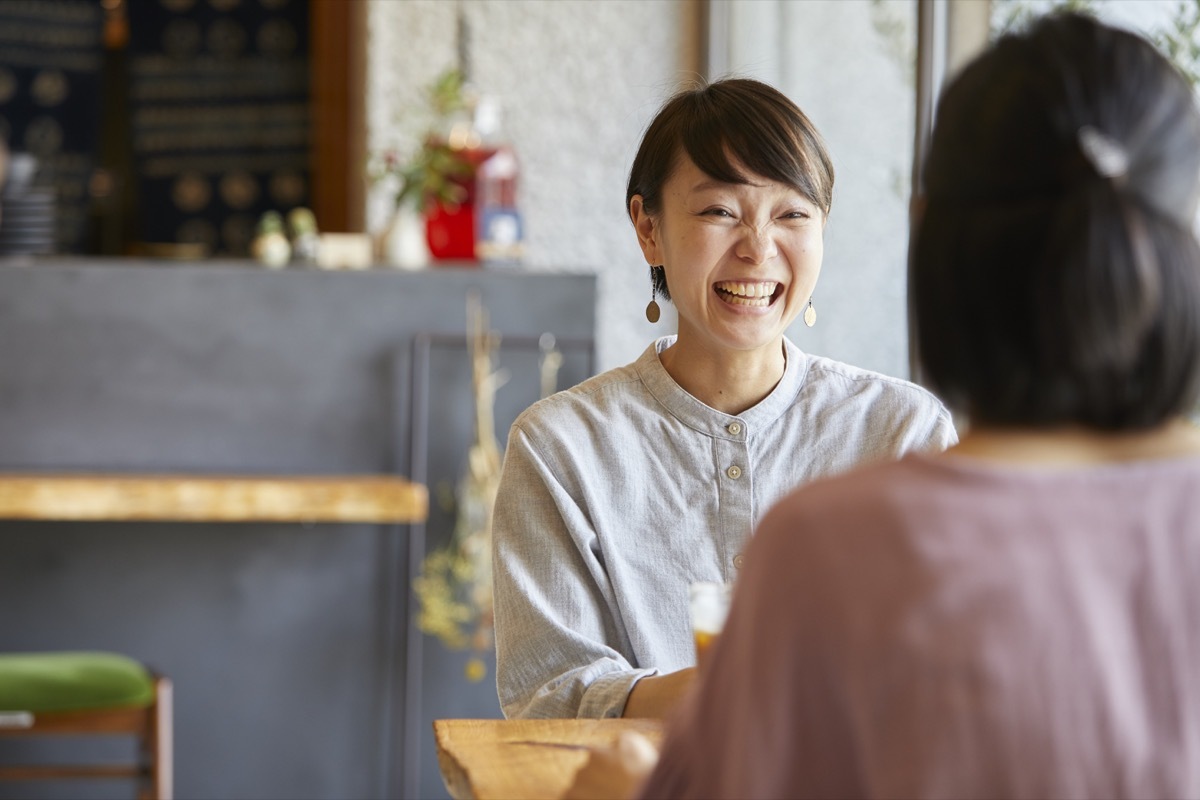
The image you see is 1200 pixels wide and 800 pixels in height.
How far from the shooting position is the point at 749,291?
4.74 feet

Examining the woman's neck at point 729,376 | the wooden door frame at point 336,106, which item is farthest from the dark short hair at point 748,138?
the wooden door frame at point 336,106

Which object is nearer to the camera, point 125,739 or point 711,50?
point 125,739

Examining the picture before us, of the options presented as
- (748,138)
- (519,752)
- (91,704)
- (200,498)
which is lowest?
(91,704)

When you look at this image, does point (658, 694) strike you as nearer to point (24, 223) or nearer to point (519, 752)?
point (519, 752)

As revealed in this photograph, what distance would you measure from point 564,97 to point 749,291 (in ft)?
7.13

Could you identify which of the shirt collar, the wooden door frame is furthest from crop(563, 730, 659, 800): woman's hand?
the wooden door frame

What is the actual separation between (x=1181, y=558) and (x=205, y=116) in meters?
5.14

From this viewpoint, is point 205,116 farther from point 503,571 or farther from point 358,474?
point 503,571

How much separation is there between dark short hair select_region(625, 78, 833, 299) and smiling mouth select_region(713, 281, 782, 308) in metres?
0.09

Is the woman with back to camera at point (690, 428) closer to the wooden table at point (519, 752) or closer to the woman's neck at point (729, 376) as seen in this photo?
the woman's neck at point (729, 376)

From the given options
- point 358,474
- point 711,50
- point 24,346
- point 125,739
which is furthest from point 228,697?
point 711,50

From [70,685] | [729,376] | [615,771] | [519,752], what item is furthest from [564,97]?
[615,771]

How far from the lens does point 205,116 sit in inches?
211

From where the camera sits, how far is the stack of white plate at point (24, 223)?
3.10 metres
